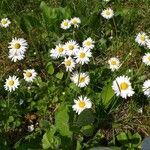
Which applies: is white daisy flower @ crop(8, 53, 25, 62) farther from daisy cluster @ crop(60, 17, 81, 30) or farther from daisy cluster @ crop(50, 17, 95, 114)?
daisy cluster @ crop(60, 17, 81, 30)

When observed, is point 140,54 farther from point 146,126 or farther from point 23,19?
point 23,19

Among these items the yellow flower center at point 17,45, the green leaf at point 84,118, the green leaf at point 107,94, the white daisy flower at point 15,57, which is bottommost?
the green leaf at point 84,118

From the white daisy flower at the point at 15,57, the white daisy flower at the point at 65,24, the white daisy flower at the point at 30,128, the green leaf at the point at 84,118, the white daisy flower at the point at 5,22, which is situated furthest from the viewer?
the white daisy flower at the point at 5,22

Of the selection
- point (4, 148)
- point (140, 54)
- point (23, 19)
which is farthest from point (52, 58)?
point (4, 148)

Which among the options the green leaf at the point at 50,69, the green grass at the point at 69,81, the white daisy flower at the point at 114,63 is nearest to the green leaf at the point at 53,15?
the green grass at the point at 69,81

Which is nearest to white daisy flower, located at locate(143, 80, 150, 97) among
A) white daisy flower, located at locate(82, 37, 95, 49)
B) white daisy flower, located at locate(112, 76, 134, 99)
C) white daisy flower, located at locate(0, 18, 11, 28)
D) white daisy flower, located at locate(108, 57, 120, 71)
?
white daisy flower, located at locate(112, 76, 134, 99)

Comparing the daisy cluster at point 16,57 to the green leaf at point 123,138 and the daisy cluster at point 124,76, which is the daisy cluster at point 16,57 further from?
the green leaf at point 123,138

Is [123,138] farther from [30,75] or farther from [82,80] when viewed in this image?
[30,75]

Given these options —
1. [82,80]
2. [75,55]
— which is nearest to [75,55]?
[75,55]
